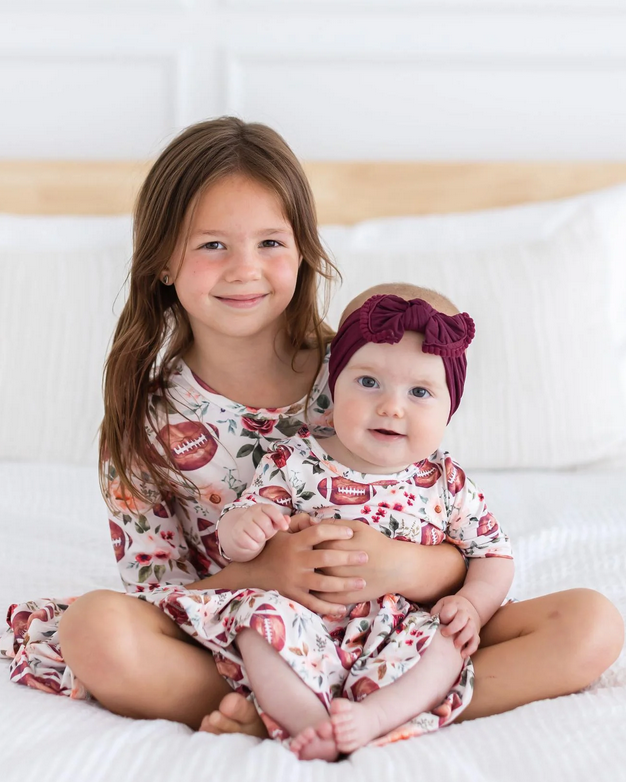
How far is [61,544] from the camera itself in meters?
1.38

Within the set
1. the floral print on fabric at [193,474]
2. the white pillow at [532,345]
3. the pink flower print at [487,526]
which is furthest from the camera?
the white pillow at [532,345]

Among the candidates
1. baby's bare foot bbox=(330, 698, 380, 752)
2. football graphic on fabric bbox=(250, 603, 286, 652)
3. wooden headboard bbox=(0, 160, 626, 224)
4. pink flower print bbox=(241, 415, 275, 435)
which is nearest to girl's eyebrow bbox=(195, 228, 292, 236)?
pink flower print bbox=(241, 415, 275, 435)

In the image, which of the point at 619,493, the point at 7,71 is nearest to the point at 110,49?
the point at 7,71

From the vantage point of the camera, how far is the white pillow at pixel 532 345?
1.64 m

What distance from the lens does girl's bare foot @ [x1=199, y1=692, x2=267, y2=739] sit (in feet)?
2.74

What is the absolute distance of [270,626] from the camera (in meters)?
0.86

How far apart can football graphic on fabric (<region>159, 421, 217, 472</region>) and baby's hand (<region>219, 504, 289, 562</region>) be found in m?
0.20

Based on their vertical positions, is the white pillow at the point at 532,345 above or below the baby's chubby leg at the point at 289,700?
above

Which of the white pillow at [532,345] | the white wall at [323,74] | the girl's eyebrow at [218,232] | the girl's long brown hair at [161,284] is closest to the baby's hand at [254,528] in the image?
the girl's long brown hair at [161,284]

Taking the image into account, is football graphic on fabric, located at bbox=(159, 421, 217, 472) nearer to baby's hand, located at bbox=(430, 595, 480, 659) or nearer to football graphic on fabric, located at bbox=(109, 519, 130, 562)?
football graphic on fabric, located at bbox=(109, 519, 130, 562)

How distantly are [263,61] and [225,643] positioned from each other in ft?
5.18

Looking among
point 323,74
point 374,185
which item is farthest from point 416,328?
point 323,74

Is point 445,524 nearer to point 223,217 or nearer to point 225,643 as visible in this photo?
point 225,643

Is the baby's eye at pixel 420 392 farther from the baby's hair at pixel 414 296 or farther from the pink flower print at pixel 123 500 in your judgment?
the pink flower print at pixel 123 500
